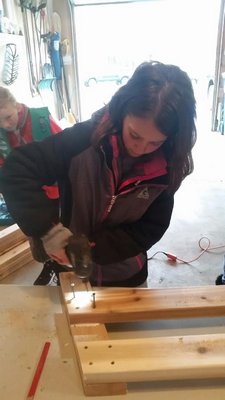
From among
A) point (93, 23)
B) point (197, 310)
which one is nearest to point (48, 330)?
point (197, 310)

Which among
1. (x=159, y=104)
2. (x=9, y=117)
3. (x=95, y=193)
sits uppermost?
(x=159, y=104)

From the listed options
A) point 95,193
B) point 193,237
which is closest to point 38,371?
point 95,193

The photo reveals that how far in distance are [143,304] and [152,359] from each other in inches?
6.2

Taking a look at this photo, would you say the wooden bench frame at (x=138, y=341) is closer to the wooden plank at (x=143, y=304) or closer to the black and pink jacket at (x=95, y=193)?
the wooden plank at (x=143, y=304)

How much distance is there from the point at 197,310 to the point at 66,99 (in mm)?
4821

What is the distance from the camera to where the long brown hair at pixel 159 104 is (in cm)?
70

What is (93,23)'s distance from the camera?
5449 millimetres

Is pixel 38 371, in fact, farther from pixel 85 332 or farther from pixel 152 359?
pixel 152 359

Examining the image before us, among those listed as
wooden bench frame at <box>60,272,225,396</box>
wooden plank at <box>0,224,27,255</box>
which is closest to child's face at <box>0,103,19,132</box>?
wooden plank at <box>0,224,27,255</box>

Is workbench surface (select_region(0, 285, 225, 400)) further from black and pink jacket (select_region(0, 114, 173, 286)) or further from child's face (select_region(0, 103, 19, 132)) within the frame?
child's face (select_region(0, 103, 19, 132))

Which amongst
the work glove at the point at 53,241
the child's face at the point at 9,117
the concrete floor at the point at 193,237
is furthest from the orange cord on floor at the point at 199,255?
the work glove at the point at 53,241

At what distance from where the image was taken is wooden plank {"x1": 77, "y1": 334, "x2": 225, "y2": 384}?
1.88 feet

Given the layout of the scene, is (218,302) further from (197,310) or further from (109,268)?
(109,268)

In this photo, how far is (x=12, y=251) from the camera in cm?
197
